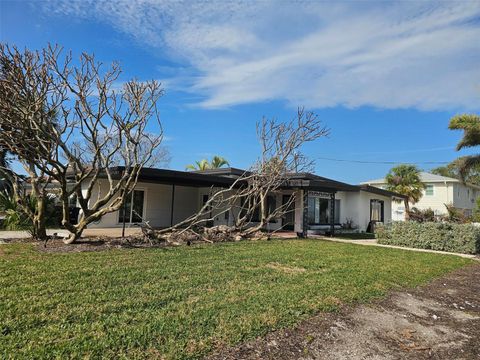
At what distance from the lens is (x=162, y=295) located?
567 centimetres

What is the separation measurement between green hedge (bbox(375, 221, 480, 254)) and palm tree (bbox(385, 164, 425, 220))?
45.0 feet

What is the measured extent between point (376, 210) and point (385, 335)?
21680 mm

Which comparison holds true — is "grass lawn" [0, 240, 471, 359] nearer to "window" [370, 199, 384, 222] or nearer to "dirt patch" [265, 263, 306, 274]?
"dirt patch" [265, 263, 306, 274]

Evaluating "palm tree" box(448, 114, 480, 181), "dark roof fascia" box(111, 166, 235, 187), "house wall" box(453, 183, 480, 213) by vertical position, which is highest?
"palm tree" box(448, 114, 480, 181)

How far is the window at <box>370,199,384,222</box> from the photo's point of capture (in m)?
24.7

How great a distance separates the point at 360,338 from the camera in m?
4.68

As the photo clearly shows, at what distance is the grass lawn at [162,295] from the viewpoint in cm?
388

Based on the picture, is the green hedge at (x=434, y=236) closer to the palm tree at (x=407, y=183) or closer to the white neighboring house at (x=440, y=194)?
the palm tree at (x=407, y=183)

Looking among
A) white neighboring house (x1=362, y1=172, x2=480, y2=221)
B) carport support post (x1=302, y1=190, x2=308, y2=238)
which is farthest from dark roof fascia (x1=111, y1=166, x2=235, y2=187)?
white neighboring house (x1=362, y1=172, x2=480, y2=221)

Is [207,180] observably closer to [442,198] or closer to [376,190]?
[376,190]

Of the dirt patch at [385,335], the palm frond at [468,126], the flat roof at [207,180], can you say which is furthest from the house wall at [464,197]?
the dirt patch at [385,335]

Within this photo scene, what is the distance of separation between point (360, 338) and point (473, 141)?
16.7 m

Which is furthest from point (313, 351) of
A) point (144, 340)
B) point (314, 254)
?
point (314, 254)

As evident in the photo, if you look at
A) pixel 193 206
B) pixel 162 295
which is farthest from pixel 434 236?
pixel 193 206
